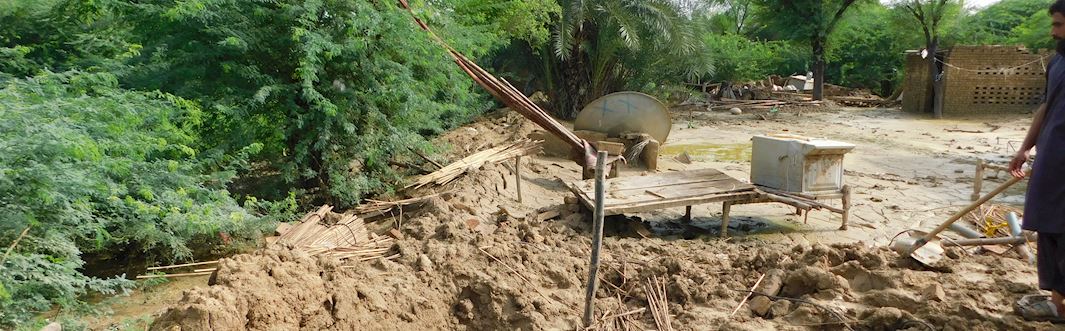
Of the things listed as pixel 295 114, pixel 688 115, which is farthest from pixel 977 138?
pixel 295 114

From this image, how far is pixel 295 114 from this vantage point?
6.77 metres

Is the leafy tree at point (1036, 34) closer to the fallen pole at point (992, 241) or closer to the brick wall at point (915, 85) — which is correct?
the brick wall at point (915, 85)

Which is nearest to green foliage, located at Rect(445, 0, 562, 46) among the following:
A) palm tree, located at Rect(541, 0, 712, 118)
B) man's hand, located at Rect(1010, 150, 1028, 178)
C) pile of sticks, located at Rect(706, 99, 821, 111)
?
palm tree, located at Rect(541, 0, 712, 118)

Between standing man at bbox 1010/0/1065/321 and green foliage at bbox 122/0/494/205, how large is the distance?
528 centimetres

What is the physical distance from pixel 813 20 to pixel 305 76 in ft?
75.4

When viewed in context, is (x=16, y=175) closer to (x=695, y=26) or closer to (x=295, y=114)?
(x=295, y=114)

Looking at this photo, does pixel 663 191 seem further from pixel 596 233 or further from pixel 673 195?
pixel 596 233

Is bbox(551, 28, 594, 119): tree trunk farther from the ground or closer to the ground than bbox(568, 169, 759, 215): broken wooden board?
farther from the ground

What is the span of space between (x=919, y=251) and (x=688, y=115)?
17107 millimetres

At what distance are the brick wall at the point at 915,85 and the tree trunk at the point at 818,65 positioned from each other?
3084 mm

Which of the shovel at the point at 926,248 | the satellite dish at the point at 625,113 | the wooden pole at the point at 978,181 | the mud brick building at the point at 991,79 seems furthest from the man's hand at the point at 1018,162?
the mud brick building at the point at 991,79

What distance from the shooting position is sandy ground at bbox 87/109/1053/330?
3.93 m

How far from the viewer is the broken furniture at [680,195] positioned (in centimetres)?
662

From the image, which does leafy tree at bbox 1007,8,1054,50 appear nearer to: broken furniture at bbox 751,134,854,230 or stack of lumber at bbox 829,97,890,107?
stack of lumber at bbox 829,97,890,107
